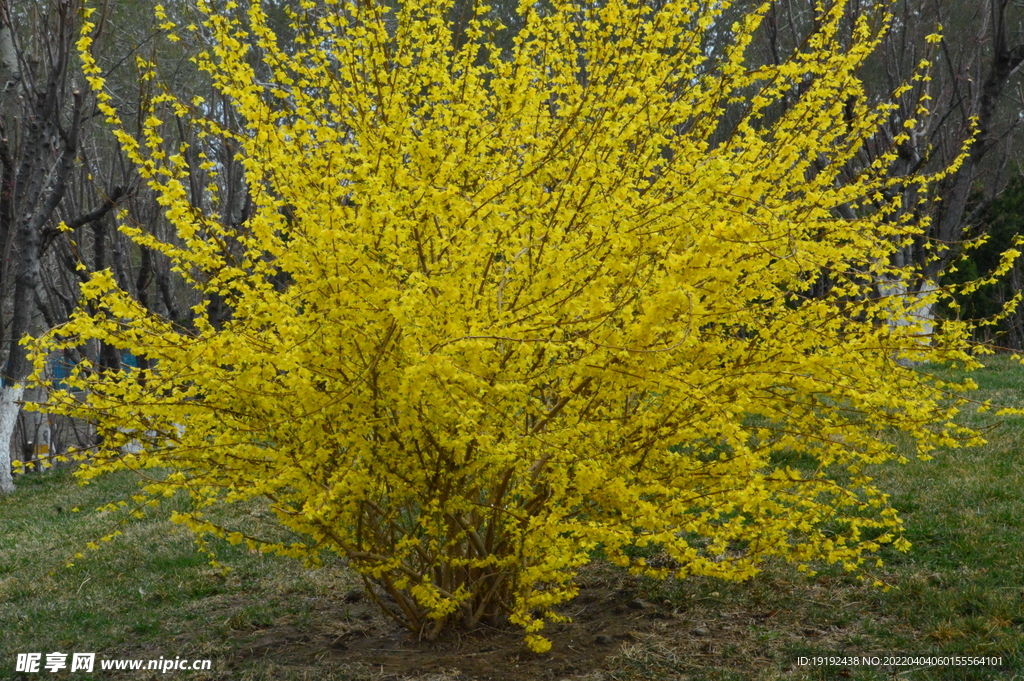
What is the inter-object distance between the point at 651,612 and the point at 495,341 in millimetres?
2168

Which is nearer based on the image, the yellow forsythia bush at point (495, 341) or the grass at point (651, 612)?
the yellow forsythia bush at point (495, 341)

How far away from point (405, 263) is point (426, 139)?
51 centimetres

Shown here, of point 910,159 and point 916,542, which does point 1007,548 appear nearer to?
point 916,542

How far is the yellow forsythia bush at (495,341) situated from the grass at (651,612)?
1.60ft

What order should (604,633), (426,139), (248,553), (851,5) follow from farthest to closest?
(851,5) < (248,553) < (604,633) < (426,139)

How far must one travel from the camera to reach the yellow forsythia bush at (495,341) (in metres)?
3.12

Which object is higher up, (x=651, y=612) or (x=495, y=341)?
(x=495, y=341)

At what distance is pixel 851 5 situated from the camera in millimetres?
9086

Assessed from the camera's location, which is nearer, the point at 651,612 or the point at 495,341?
the point at 495,341

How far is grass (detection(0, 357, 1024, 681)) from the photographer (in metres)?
3.86

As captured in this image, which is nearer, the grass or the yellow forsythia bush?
the yellow forsythia bush

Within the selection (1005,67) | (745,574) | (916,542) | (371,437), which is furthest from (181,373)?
(1005,67)

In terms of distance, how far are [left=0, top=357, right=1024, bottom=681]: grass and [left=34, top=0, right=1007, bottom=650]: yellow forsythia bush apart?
19.2 inches

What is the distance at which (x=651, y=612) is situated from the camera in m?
4.51
